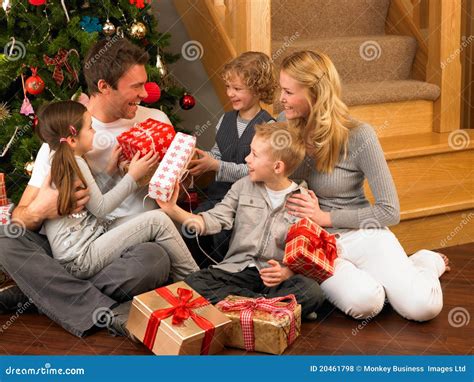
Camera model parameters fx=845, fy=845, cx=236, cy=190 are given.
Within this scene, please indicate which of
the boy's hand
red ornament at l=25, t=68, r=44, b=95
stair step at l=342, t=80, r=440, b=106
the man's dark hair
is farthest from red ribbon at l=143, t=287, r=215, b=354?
stair step at l=342, t=80, r=440, b=106

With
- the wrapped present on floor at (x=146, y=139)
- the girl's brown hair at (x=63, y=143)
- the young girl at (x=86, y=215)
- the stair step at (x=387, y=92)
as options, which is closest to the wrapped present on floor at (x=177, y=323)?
the young girl at (x=86, y=215)

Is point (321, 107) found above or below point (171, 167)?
above

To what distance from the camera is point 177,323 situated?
249 centimetres

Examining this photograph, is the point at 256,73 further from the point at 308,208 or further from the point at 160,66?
the point at 308,208

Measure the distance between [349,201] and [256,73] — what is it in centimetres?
58

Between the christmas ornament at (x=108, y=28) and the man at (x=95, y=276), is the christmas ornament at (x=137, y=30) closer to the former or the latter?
the christmas ornament at (x=108, y=28)

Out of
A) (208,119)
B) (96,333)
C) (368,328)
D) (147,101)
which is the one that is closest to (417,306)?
(368,328)

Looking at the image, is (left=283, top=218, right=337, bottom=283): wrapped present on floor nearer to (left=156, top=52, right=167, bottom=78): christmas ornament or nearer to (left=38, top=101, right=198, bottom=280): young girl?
(left=38, top=101, right=198, bottom=280): young girl

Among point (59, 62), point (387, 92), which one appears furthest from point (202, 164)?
point (387, 92)

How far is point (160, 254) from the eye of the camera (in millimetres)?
2818

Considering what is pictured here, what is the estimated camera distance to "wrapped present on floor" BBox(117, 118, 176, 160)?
2.84m

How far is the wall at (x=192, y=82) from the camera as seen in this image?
384cm

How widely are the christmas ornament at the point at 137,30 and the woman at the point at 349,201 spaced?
26.3 inches

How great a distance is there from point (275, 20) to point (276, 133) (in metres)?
1.29
